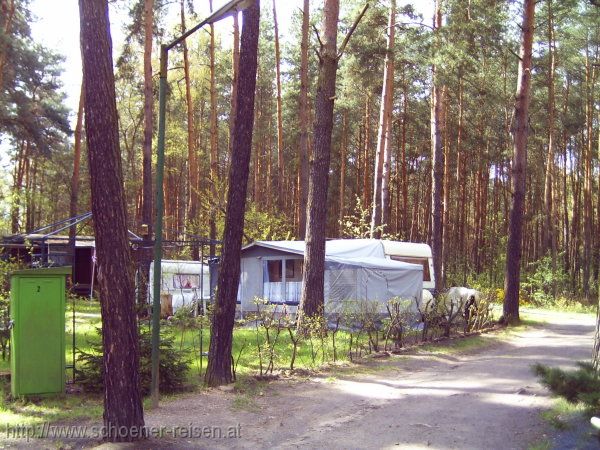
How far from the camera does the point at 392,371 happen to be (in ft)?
32.1

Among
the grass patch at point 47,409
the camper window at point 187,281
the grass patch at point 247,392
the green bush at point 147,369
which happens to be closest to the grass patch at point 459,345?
the grass patch at point 247,392

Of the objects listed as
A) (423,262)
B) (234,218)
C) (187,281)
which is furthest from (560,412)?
(187,281)

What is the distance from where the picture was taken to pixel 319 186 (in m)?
12.4

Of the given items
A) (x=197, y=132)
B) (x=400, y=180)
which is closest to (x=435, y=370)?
(x=197, y=132)

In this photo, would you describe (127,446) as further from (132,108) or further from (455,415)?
(132,108)

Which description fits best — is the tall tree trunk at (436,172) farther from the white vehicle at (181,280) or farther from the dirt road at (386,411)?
the dirt road at (386,411)

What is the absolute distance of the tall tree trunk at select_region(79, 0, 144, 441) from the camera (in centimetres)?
528

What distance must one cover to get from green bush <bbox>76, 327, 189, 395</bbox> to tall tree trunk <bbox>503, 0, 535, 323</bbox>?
38.3 feet

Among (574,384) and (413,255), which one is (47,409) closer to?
(574,384)

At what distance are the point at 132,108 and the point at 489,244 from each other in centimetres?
2186

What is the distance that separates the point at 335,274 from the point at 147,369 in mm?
9193

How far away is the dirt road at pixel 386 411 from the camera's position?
5.90 m

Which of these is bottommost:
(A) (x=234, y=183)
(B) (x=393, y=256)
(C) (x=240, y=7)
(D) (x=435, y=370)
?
(D) (x=435, y=370)

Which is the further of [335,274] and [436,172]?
[436,172]
